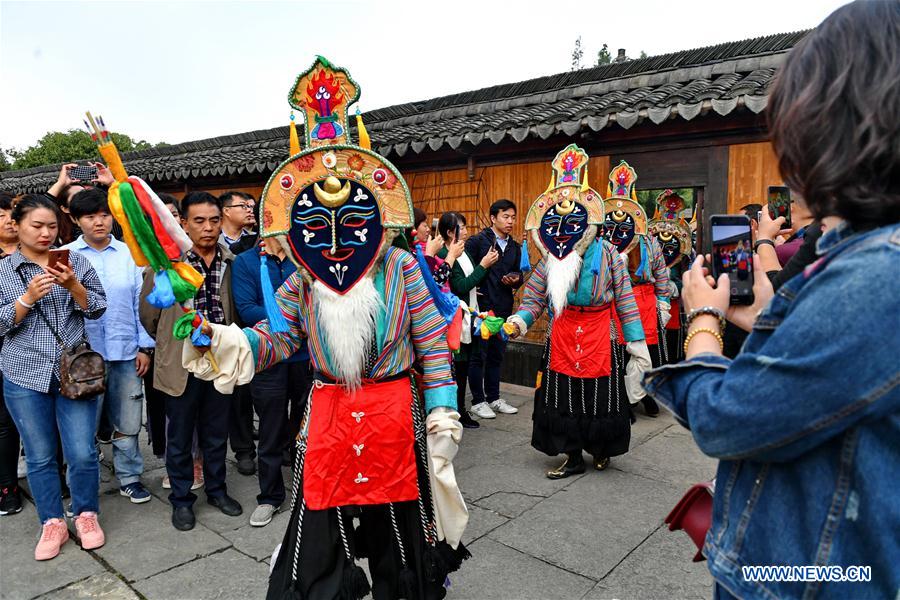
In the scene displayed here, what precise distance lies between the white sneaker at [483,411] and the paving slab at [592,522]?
5.59ft

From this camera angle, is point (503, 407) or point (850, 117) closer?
point (850, 117)

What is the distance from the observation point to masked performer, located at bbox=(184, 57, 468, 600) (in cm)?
232

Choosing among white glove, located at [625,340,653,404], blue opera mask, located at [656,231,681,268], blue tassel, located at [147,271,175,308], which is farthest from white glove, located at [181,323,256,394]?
blue opera mask, located at [656,231,681,268]

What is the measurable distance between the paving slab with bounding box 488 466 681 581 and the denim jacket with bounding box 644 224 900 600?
7.10 feet

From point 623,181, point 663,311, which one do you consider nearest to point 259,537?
point 663,311

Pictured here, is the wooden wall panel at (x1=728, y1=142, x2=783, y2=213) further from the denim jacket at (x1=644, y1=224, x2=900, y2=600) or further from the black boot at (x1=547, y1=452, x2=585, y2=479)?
the denim jacket at (x1=644, y1=224, x2=900, y2=600)

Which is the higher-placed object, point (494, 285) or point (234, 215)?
point (234, 215)

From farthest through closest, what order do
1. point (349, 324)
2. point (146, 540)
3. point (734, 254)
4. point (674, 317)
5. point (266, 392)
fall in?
point (674, 317), point (266, 392), point (146, 540), point (349, 324), point (734, 254)

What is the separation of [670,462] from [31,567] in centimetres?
434

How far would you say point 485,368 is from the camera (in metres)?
6.24

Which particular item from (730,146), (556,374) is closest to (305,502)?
(556,374)

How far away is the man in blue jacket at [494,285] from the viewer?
5883mm

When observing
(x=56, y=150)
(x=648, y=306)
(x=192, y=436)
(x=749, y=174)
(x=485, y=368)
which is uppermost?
(x=56, y=150)

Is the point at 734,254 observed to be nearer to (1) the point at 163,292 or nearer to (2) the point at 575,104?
(1) the point at 163,292
